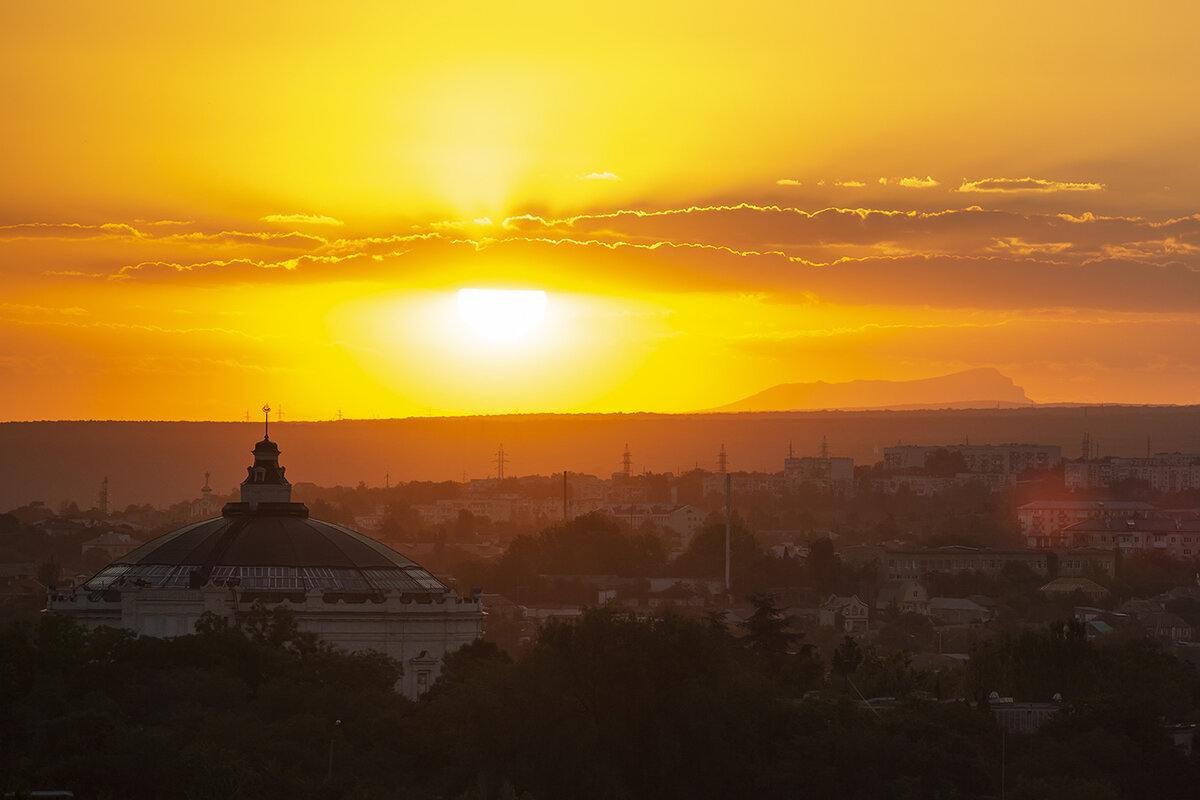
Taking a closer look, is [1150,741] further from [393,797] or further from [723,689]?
[393,797]

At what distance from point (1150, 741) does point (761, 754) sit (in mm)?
12737

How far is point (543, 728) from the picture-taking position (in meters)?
71.4

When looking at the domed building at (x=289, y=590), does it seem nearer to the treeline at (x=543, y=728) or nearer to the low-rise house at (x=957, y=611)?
the treeline at (x=543, y=728)

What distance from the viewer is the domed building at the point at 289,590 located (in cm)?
8625

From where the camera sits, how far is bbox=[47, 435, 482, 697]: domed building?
8625cm

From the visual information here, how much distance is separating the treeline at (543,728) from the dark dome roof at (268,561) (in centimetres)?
544

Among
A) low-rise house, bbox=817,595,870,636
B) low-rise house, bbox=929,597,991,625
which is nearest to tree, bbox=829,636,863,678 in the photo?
low-rise house, bbox=817,595,870,636

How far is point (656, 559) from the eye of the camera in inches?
7776

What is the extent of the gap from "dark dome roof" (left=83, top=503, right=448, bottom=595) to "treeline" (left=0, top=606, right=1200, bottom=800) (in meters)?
5.44

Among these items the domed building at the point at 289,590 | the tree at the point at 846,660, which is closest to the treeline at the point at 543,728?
the domed building at the point at 289,590

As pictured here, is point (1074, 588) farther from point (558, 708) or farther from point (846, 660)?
point (558, 708)

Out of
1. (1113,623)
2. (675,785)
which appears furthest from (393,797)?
(1113,623)

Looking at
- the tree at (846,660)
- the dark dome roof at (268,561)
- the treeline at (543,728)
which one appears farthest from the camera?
the tree at (846,660)

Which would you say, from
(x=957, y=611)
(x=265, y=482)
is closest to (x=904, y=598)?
(x=957, y=611)
